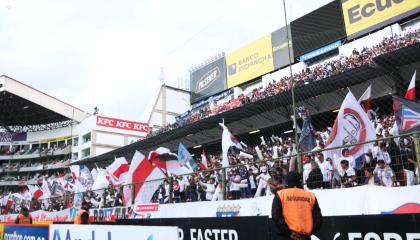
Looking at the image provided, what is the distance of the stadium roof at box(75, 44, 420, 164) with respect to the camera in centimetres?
1791

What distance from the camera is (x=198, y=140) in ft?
103

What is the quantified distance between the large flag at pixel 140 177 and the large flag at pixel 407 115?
300 inches

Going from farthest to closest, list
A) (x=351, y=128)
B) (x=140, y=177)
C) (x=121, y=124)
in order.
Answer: (x=121, y=124) < (x=140, y=177) < (x=351, y=128)

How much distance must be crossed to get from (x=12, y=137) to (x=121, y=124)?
66.2 ft

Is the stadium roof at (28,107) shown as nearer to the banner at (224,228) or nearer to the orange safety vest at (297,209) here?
the banner at (224,228)

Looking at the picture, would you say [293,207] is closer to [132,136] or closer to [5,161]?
[132,136]

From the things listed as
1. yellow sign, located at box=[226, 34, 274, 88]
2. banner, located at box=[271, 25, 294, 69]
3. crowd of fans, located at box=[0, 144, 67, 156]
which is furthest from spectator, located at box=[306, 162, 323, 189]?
crowd of fans, located at box=[0, 144, 67, 156]

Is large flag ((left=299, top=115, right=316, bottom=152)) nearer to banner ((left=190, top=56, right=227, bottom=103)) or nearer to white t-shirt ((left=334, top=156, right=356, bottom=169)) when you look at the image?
white t-shirt ((left=334, top=156, right=356, bottom=169))

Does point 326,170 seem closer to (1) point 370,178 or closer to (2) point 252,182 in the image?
(1) point 370,178

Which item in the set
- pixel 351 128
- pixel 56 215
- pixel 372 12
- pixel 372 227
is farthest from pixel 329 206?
pixel 372 12

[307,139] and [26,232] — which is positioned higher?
[307,139]

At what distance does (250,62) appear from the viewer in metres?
40.0

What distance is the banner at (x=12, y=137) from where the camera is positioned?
208 feet

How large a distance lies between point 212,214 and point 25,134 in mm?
60803
